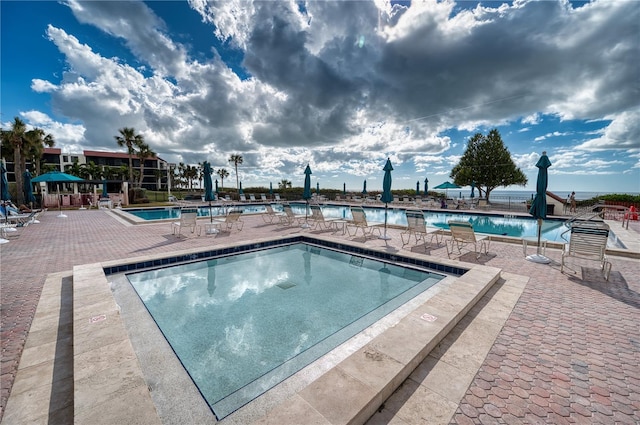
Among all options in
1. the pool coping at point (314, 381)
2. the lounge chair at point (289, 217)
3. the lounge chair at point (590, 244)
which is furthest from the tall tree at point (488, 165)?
the pool coping at point (314, 381)

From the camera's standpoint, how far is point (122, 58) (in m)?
12.9

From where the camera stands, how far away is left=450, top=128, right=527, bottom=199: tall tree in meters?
26.7

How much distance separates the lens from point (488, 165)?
27219 millimetres

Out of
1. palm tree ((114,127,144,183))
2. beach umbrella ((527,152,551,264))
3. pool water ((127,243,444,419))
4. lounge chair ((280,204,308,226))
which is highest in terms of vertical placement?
palm tree ((114,127,144,183))

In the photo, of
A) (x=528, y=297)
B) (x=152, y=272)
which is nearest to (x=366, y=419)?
(x=528, y=297)

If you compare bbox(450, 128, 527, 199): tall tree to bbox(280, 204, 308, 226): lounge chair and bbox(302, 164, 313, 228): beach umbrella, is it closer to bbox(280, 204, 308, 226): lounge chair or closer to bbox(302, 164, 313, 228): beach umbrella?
bbox(302, 164, 313, 228): beach umbrella

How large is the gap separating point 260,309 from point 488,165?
3026 cm

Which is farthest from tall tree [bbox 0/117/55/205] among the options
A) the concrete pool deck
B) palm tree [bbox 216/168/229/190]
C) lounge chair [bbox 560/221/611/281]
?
palm tree [bbox 216/168/229/190]

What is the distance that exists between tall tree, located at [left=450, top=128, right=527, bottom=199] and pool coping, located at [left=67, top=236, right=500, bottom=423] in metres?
28.5

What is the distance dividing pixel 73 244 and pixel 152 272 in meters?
4.14

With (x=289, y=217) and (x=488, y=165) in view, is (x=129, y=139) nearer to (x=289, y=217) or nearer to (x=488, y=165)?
(x=289, y=217)

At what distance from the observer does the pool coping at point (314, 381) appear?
186cm

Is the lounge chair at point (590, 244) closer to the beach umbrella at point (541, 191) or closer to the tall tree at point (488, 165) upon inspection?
the beach umbrella at point (541, 191)

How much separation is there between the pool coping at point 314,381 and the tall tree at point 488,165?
93.6 feet
